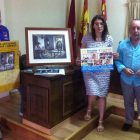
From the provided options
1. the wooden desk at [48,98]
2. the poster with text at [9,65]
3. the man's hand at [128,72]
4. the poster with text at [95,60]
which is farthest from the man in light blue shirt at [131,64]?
the poster with text at [9,65]

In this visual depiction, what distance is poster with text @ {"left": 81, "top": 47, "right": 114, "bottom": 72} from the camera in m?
1.98

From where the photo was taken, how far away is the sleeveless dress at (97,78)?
2027mm

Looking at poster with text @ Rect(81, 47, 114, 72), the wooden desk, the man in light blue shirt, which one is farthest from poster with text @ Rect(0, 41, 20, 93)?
the man in light blue shirt

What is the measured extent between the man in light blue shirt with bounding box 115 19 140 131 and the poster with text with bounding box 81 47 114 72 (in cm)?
14

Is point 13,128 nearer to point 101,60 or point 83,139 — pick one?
point 83,139

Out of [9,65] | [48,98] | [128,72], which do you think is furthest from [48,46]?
[128,72]

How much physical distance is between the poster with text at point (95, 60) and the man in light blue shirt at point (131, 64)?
0.14 m

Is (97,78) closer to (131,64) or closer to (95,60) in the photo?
(95,60)

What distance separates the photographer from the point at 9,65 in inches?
76.5

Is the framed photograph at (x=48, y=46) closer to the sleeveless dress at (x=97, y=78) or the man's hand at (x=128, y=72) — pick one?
the sleeveless dress at (x=97, y=78)

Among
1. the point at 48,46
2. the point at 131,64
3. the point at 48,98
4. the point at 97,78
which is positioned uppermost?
the point at 48,46

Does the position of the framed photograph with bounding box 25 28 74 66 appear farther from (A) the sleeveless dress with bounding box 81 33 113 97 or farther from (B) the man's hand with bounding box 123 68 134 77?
(B) the man's hand with bounding box 123 68 134 77

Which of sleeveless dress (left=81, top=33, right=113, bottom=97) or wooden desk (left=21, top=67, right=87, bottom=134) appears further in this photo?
sleeveless dress (left=81, top=33, right=113, bottom=97)

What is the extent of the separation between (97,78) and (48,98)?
0.61 metres
